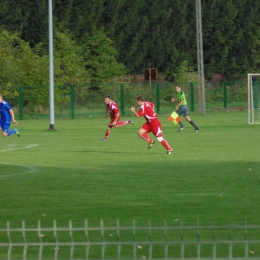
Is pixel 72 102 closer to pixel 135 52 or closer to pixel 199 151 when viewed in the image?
pixel 135 52

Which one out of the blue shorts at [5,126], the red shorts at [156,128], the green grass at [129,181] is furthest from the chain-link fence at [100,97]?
the red shorts at [156,128]

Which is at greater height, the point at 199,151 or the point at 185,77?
the point at 185,77

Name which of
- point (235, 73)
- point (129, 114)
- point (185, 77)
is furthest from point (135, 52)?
point (129, 114)

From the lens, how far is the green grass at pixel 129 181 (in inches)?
478

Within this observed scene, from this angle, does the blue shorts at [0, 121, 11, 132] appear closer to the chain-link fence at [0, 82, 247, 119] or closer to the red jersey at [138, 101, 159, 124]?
the red jersey at [138, 101, 159, 124]

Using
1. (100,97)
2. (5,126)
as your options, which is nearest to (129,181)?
(5,126)

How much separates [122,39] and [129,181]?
5341 cm

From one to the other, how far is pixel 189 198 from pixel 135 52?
57.5 m

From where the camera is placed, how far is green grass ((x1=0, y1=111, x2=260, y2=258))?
12141 millimetres

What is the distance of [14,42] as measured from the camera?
198 feet

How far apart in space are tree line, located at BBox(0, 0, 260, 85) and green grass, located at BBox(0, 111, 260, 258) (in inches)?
1055

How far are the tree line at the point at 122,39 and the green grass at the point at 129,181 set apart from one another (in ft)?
87.9

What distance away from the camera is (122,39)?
69625mm

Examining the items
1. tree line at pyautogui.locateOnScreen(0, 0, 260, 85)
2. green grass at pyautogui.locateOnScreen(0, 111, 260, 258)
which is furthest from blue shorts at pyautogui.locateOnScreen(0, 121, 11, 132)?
tree line at pyautogui.locateOnScreen(0, 0, 260, 85)
